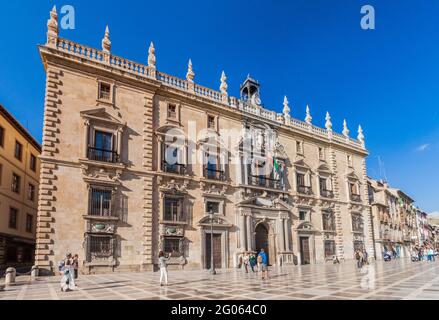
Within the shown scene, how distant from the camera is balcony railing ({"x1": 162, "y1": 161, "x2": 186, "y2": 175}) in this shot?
25016 mm

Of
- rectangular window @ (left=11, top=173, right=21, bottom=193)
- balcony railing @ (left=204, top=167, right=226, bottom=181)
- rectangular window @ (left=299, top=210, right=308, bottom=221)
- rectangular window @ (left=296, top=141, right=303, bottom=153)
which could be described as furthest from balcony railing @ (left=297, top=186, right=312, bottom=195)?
rectangular window @ (left=11, top=173, right=21, bottom=193)

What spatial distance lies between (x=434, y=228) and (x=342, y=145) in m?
80.3

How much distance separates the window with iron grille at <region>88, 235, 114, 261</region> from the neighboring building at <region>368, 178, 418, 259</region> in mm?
36564

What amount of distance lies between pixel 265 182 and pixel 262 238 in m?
5.13

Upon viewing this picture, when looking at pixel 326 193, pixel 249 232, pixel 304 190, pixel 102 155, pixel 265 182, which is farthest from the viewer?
pixel 326 193

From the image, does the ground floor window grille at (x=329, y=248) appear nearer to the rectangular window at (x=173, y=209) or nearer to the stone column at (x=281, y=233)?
the stone column at (x=281, y=233)

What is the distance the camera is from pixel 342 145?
133 feet

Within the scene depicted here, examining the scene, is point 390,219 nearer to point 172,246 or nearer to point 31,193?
point 172,246

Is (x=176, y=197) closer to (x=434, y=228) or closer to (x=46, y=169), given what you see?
(x=46, y=169)

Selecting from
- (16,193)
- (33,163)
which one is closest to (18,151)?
(33,163)

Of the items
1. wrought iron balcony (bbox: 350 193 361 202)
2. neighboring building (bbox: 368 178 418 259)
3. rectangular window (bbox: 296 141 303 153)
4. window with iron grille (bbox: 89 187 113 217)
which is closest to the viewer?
window with iron grille (bbox: 89 187 113 217)

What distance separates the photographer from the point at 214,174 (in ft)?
90.8

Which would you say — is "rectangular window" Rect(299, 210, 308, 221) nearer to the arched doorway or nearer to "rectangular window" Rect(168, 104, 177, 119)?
the arched doorway
